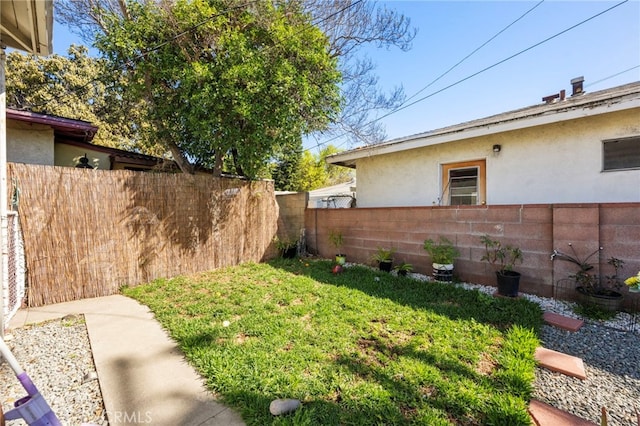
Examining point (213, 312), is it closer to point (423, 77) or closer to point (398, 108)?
point (398, 108)

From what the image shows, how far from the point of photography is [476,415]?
2.06 metres

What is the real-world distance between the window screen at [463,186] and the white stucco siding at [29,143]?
958 cm

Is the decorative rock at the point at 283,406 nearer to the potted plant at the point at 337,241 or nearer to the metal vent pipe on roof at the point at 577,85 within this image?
the potted plant at the point at 337,241

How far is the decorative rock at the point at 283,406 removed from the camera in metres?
2.06

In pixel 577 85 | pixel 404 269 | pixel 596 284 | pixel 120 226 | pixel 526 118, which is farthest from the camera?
pixel 577 85

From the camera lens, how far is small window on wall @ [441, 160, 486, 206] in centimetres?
632

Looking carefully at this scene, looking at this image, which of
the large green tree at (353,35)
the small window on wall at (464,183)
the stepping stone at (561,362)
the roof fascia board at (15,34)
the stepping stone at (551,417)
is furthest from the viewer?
the large green tree at (353,35)

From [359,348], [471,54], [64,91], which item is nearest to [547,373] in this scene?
[359,348]

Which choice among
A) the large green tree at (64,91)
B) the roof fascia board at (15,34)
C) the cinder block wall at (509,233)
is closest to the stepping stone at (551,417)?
the cinder block wall at (509,233)

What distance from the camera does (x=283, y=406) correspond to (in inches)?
82.0

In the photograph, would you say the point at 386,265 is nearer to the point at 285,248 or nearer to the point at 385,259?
the point at 385,259

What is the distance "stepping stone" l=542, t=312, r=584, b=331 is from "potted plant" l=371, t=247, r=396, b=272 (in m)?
2.90

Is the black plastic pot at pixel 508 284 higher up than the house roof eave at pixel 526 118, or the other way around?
the house roof eave at pixel 526 118

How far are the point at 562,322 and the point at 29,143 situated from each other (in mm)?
10544
